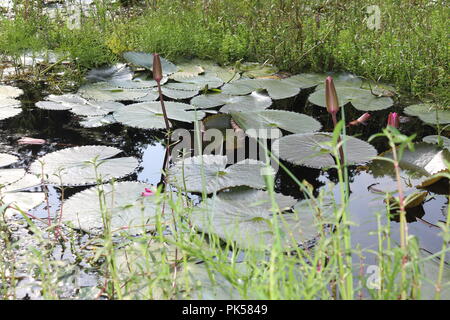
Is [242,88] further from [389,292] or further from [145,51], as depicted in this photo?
[389,292]

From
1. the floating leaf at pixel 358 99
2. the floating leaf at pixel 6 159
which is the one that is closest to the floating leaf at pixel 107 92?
the floating leaf at pixel 6 159

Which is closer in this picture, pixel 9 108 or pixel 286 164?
pixel 286 164

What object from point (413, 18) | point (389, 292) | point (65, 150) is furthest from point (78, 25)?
point (389, 292)

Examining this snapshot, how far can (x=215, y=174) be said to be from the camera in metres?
2.17

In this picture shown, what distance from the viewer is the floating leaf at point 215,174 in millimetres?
2098

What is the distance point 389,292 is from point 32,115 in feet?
7.95

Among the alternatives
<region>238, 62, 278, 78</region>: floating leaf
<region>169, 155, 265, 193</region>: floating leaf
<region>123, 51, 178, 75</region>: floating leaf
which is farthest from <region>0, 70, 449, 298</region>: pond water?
<region>123, 51, 178, 75</region>: floating leaf

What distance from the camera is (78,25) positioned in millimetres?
4008

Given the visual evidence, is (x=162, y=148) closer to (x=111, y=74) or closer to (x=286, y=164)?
(x=286, y=164)

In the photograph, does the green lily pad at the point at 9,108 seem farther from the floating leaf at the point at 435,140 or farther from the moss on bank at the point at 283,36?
the floating leaf at the point at 435,140

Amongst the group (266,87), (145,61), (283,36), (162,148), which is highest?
(283,36)

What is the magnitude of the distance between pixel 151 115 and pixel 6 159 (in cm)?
77

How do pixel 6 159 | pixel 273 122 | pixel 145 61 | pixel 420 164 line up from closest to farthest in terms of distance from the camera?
pixel 420 164
pixel 6 159
pixel 273 122
pixel 145 61

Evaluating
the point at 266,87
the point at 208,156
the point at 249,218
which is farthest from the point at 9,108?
the point at 249,218
